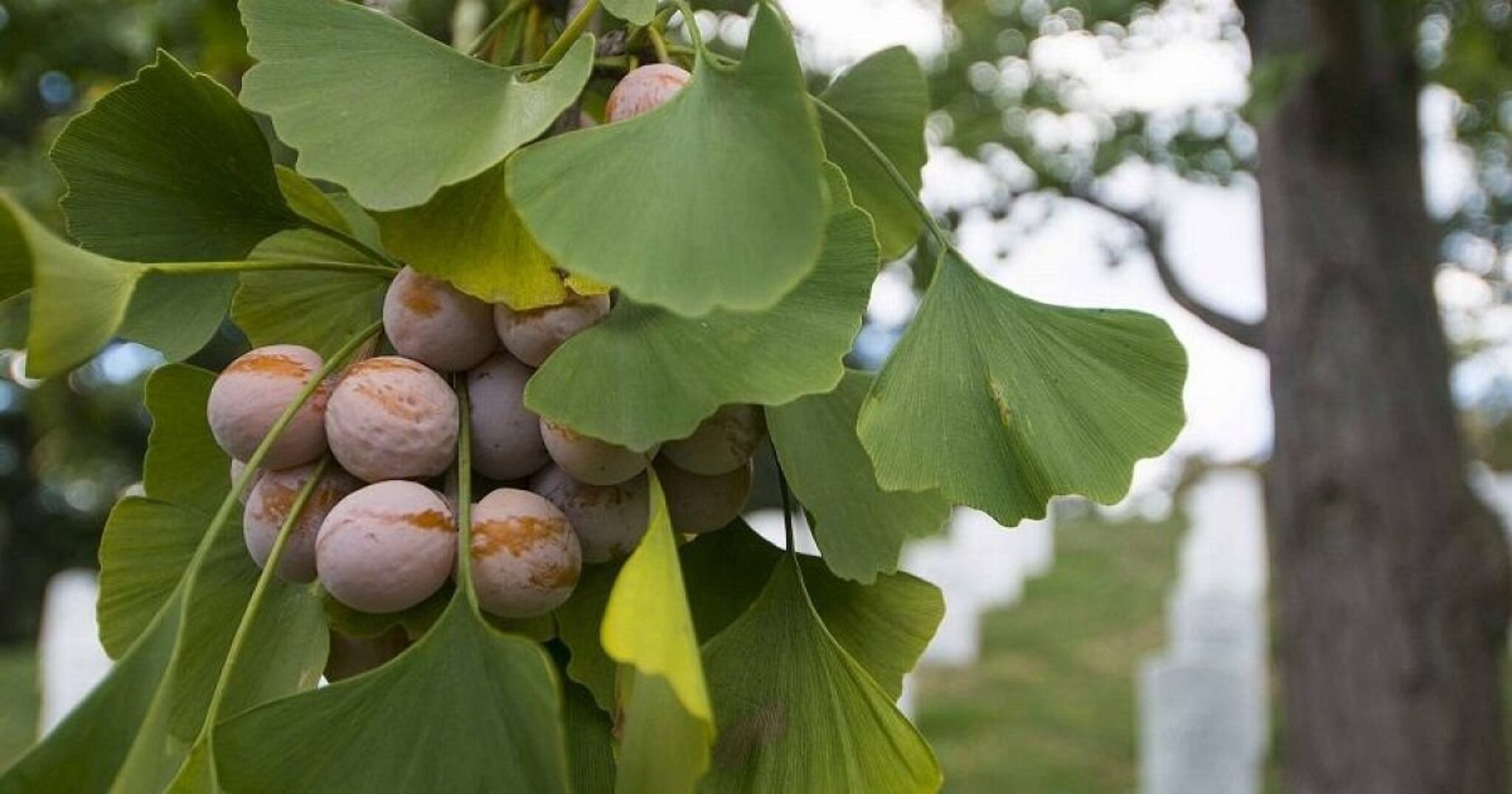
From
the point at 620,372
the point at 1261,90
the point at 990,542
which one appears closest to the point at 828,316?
the point at 620,372

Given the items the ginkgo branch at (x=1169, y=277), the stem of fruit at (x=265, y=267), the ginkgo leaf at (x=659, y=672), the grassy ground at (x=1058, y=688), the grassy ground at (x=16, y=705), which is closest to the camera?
the ginkgo leaf at (x=659, y=672)

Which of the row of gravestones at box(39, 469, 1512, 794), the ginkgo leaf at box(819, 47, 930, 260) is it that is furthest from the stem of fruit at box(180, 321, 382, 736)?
the row of gravestones at box(39, 469, 1512, 794)

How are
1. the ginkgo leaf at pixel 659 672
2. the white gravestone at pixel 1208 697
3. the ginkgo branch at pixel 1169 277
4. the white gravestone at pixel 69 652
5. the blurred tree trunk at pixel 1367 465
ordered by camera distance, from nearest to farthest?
the ginkgo leaf at pixel 659 672 → the blurred tree trunk at pixel 1367 465 → the ginkgo branch at pixel 1169 277 → the white gravestone at pixel 1208 697 → the white gravestone at pixel 69 652

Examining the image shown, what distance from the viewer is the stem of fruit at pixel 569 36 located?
1.58 feet

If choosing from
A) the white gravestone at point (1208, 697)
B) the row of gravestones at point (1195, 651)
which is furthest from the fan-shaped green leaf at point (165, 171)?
the white gravestone at point (1208, 697)

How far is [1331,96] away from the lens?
2256 mm

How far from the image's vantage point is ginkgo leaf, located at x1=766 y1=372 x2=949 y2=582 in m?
0.48

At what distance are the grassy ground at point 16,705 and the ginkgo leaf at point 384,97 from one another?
12.1 feet

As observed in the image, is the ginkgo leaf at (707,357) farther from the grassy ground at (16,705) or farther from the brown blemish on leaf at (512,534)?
the grassy ground at (16,705)

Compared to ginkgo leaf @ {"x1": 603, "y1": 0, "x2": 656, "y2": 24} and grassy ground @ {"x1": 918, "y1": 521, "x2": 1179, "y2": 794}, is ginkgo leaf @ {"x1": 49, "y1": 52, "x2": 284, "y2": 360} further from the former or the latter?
grassy ground @ {"x1": 918, "y1": 521, "x2": 1179, "y2": 794}

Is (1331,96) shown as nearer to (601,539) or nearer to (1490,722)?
(1490,722)

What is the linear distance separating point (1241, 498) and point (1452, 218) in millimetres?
1018

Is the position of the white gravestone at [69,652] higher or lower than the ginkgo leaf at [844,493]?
lower

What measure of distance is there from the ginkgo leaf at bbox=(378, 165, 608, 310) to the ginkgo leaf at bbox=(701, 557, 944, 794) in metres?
0.13
